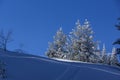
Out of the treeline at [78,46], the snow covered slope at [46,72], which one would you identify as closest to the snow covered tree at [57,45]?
the treeline at [78,46]

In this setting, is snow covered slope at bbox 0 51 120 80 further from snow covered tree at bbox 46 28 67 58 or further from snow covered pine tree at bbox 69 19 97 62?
snow covered tree at bbox 46 28 67 58

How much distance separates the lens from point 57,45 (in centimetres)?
6456

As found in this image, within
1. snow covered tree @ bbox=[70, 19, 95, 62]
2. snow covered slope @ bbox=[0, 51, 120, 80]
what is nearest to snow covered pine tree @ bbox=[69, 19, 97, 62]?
snow covered tree @ bbox=[70, 19, 95, 62]

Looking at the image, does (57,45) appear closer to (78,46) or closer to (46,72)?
(78,46)

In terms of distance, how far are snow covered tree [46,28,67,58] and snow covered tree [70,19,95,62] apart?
3.60 meters

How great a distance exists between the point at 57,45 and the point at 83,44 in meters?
7.53

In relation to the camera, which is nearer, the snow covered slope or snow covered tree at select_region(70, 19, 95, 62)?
the snow covered slope

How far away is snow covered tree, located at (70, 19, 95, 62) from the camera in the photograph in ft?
190

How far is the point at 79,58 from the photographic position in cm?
5747

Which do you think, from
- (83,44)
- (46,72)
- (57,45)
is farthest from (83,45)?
(46,72)

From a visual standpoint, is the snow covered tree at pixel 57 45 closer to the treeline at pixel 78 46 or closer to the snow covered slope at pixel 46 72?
the treeline at pixel 78 46

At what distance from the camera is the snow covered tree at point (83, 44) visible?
57.8 meters

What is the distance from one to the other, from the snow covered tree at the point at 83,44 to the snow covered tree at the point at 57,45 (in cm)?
360

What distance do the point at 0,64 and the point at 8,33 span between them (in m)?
18.8
